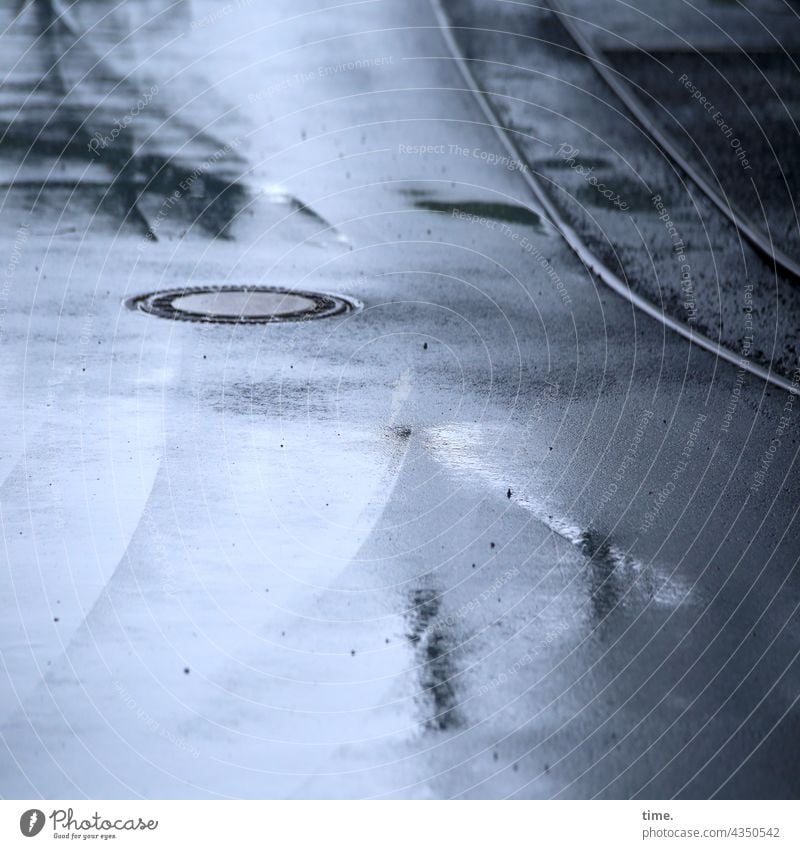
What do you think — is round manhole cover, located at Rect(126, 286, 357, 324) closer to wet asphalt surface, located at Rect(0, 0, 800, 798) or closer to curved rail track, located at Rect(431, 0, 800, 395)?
wet asphalt surface, located at Rect(0, 0, 800, 798)

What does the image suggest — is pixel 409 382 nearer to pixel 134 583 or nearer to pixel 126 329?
pixel 126 329

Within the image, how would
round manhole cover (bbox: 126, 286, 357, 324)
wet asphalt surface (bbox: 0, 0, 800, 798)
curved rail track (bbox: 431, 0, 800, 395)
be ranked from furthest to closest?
round manhole cover (bbox: 126, 286, 357, 324) → curved rail track (bbox: 431, 0, 800, 395) → wet asphalt surface (bbox: 0, 0, 800, 798)

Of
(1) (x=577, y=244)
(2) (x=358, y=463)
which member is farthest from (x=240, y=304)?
(1) (x=577, y=244)

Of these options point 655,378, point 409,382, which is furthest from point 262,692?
point 655,378

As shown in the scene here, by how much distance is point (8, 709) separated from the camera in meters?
2.99

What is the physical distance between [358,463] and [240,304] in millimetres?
1529

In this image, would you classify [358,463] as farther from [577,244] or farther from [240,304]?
[577,244]

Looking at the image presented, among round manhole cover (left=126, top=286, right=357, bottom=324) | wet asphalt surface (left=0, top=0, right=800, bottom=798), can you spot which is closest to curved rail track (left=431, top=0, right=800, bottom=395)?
wet asphalt surface (left=0, top=0, right=800, bottom=798)

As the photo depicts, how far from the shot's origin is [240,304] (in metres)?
5.51

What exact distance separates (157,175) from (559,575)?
397cm

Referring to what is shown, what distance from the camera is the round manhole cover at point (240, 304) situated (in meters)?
5.40

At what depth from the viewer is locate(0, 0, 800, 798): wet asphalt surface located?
2977 mm

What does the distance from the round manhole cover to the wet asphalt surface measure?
0.12 m

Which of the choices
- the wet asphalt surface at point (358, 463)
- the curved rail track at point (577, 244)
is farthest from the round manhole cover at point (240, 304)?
the curved rail track at point (577, 244)
